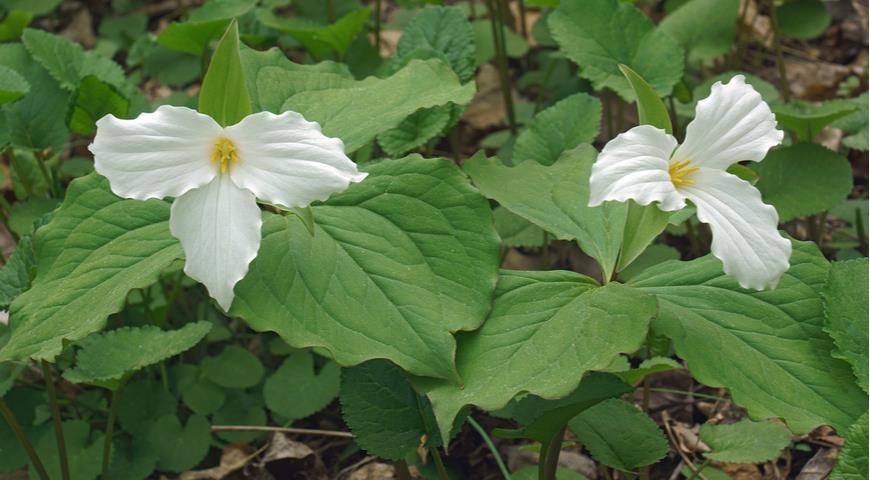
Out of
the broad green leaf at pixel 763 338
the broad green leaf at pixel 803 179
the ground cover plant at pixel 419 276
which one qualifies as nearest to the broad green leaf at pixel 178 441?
the ground cover plant at pixel 419 276

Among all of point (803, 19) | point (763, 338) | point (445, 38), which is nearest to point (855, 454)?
point (763, 338)

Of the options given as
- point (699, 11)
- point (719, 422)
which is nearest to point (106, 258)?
point (719, 422)

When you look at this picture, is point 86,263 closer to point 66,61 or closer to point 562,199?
point 562,199

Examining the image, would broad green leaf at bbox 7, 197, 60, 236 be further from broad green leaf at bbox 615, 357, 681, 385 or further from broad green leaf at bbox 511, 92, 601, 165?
broad green leaf at bbox 615, 357, 681, 385

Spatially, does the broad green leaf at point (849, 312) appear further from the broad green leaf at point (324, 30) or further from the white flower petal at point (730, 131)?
the broad green leaf at point (324, 30)

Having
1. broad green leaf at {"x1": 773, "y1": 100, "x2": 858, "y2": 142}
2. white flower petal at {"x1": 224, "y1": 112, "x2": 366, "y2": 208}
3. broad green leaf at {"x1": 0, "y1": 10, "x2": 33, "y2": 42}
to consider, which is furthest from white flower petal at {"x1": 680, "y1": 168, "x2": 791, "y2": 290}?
broad green leaf at {"x1": 0, "y1": 10, "x2": 33, "y2": 42}
